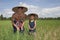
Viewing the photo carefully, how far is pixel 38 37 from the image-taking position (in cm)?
618

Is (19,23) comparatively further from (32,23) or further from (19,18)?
(32,23)

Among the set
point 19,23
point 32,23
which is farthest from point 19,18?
point 32,23

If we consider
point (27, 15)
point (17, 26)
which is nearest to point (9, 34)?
point (17, 26)

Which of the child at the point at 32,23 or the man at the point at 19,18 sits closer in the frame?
the man at the point at 19,18

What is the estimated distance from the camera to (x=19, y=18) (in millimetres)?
5961

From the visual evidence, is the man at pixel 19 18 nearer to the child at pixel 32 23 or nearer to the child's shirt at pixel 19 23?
the child's shirt at pixel 19 23

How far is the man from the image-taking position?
585 centimetres

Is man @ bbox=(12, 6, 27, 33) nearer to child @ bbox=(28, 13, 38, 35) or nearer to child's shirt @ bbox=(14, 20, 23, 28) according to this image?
child's shirt @ bbox=(14, 20, 23, 28)

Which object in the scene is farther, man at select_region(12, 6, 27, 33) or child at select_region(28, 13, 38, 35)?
child at select_region(28, 13, 38, 35)

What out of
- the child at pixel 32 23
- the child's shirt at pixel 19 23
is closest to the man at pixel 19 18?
the child's shirt at pixel 19 23

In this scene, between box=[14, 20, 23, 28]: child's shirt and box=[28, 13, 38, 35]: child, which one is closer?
box=[14, 20, 23, 28]: child's shirt

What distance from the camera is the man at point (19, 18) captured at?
585cm

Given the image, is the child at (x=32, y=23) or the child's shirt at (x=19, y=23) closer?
the child's shirt at (x=19, y=23)

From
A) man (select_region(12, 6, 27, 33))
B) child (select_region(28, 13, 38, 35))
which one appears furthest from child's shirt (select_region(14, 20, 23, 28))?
child (select_region(28, 13, 38, 35))
